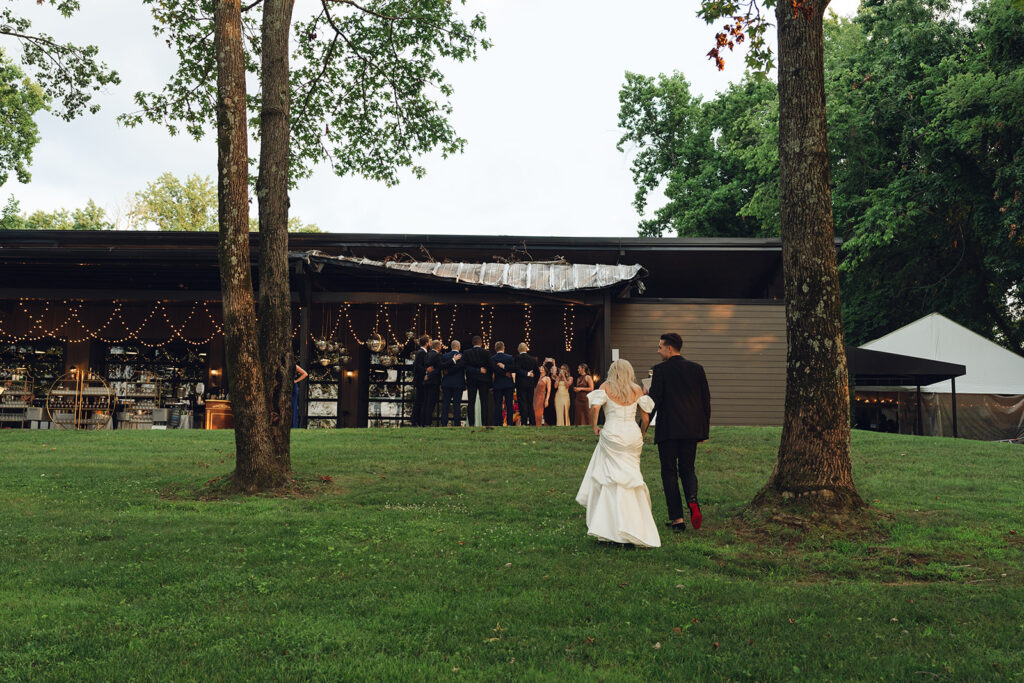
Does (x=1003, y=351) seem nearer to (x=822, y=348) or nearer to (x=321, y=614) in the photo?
(x=822, y=348)

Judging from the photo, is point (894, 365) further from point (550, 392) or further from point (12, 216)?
point (12, 216)

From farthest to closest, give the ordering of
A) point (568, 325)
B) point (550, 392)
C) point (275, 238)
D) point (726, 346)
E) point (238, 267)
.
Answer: point (568, 325)
point (726, 346)
point (550, 392)
point (275, 238)
point (238, 267)

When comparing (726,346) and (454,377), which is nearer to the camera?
(454,377)

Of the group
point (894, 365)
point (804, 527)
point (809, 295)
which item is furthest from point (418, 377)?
point (894, 365)

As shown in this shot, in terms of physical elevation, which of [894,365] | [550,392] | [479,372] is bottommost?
[550,392]

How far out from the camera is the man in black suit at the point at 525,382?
1541 cm

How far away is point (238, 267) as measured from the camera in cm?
849

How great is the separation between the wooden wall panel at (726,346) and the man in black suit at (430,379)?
188 inches

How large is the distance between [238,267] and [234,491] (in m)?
2.42

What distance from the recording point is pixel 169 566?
5.60m

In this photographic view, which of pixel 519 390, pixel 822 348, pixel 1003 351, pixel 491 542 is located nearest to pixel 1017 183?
pixel 1003 351

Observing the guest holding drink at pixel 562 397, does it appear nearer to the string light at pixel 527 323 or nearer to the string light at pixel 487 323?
the string light at pixel 527 323

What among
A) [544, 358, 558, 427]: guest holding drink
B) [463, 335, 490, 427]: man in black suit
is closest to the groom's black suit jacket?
[463, 335, 490, 427]: man in black suit

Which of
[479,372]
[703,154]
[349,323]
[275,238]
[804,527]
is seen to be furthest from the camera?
[703,154]
